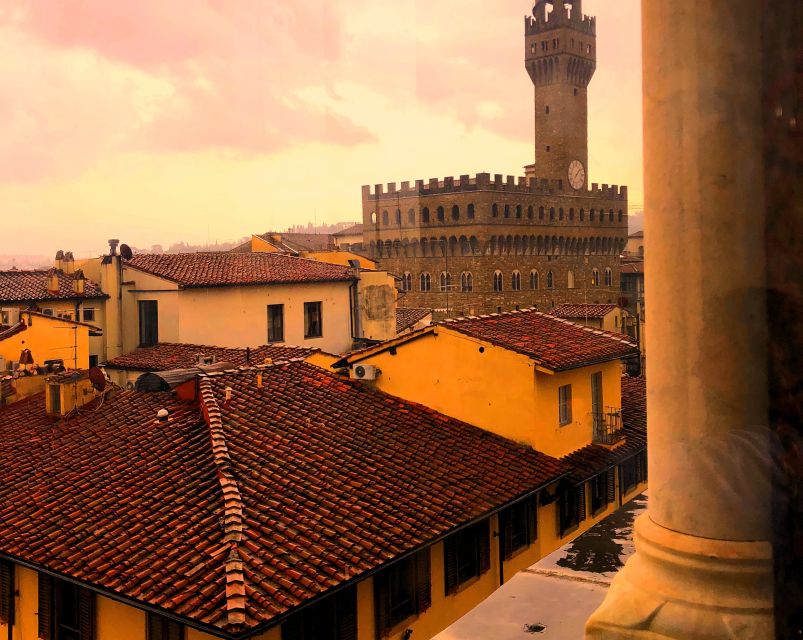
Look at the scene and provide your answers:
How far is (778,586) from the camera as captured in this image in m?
2.27

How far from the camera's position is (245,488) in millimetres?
8594

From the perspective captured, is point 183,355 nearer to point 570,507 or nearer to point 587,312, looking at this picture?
point 570,507

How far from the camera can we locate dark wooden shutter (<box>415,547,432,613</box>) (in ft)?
29.2

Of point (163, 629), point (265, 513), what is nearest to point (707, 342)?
point (163, 629)

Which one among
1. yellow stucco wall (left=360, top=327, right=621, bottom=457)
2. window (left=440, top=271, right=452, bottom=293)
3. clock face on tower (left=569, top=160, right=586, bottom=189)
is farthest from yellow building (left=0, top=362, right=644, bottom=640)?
clock face on tower (left=569, top=160, right=586, bottom=189)

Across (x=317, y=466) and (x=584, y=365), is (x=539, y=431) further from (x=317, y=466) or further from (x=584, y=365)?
(x=317, y=466)

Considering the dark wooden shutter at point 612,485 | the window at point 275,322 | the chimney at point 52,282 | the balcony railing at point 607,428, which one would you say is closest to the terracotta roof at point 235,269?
the window at point 275,322

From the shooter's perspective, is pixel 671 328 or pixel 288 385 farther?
pixel 288 385

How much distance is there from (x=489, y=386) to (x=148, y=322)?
1430 centimetres

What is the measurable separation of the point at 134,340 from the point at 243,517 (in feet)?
57.4

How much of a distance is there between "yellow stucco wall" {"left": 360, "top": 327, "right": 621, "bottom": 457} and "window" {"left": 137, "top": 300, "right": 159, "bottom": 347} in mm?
11886

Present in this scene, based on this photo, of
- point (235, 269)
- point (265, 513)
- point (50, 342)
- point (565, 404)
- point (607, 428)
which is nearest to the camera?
point (265, 513)

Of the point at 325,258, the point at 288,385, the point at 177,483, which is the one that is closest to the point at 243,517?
the point at 177,483

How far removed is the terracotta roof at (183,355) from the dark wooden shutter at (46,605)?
358 inches
